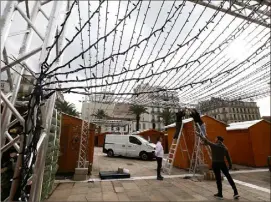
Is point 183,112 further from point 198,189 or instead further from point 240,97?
point 198,189

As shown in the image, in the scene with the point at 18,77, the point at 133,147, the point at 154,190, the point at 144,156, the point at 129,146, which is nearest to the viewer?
the point at 18,77

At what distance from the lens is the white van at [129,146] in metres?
16.1

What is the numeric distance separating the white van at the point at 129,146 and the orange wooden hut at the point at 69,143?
6.88 meters

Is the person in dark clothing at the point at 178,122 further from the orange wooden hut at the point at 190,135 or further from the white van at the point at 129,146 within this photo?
the white van at the point at 129,146

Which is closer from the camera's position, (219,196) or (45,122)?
(45,122)

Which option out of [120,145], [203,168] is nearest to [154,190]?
[203,168]

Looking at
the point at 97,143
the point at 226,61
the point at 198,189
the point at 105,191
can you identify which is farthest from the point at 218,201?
the point at 97,143

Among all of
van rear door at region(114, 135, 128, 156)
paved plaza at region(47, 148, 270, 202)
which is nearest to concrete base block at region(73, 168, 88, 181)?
paved plaza at region(47, 148, 270, 202)

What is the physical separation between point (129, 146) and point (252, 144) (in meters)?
9.28

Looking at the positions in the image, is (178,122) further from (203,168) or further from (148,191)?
(148,191)

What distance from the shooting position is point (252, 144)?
12320 mm

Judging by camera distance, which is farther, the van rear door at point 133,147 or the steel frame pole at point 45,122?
the van rear door at point 133,147

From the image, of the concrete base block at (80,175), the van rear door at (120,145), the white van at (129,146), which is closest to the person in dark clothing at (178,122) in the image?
the concrete base block at (80,175)

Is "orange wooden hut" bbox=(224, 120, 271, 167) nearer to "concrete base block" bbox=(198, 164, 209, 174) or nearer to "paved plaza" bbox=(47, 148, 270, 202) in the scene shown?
"paved plaza" bbox=(47, 148, 270, 202)
